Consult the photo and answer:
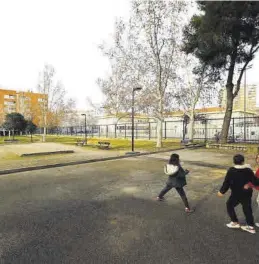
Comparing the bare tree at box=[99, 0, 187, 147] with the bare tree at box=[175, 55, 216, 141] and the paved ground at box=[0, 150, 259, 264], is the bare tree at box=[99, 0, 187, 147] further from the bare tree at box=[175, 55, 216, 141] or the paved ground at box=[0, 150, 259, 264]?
the paved ground at box=[0, 150, 259, 264]

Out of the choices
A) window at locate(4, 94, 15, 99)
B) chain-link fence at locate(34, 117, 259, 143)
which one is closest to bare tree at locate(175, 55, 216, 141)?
chain-link fence at locate(34, 117, 259, 143)

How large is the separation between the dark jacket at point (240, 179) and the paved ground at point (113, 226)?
701 mm

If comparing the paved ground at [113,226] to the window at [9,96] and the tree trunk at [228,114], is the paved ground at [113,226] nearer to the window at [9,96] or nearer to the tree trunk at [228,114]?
the tree trunk at [228,114]

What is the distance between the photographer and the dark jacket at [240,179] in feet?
11.3

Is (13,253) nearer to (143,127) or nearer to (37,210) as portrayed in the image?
(37,210)

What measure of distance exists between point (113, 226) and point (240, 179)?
2.43 metres

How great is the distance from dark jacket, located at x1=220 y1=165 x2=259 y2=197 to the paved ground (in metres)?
0.70

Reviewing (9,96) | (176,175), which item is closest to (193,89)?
(176,175)

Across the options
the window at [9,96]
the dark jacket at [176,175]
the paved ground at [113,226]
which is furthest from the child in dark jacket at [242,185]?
the window at [9,96]

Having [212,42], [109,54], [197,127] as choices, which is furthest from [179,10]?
[197,127]

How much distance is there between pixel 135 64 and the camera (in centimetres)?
1906

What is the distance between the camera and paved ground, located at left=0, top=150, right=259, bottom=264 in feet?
9.36

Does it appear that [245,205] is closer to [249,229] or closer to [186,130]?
[249,229]

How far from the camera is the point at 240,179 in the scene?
3.45 metres
